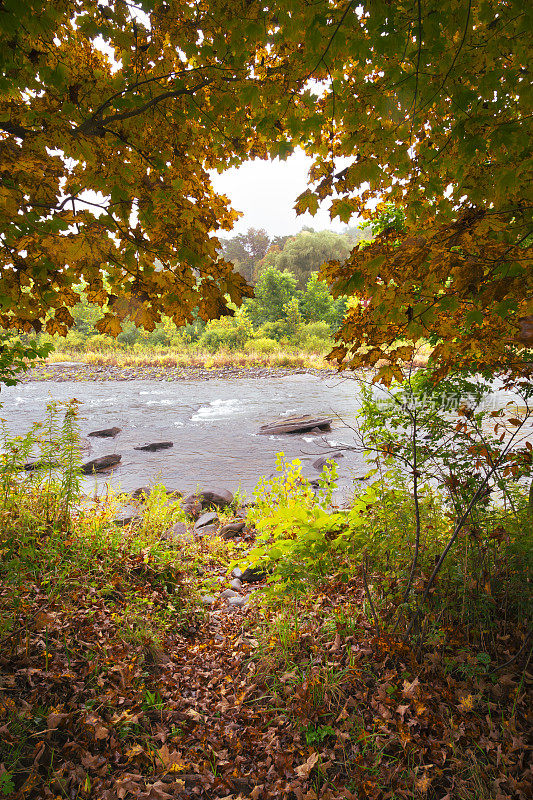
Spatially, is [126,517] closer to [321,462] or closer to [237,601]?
[237,601]

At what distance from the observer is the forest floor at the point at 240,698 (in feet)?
6.57

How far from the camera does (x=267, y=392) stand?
49.8 feet

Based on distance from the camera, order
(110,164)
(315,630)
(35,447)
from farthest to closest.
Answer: (35,447)
(315,630)
(110,164)

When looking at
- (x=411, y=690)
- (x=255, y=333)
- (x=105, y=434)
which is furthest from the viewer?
(x=255, y=333)

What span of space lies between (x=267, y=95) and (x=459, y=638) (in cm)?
346

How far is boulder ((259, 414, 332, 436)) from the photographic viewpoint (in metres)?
9.89

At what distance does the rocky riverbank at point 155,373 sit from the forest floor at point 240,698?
50.5 feet

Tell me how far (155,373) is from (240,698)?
18.5 meters

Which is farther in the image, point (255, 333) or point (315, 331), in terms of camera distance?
point (315, 331)

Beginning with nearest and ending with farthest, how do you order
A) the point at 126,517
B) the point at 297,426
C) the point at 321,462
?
the point at 126,517 → the point at 321,462 → the point at 297,426

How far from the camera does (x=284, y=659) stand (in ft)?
9.09

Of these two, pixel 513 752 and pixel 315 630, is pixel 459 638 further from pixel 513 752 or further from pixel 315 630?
pixel 315 630

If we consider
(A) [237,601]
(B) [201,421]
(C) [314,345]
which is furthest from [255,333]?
(A) [237,601]

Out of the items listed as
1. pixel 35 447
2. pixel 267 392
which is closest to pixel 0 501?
pixel 35 447
